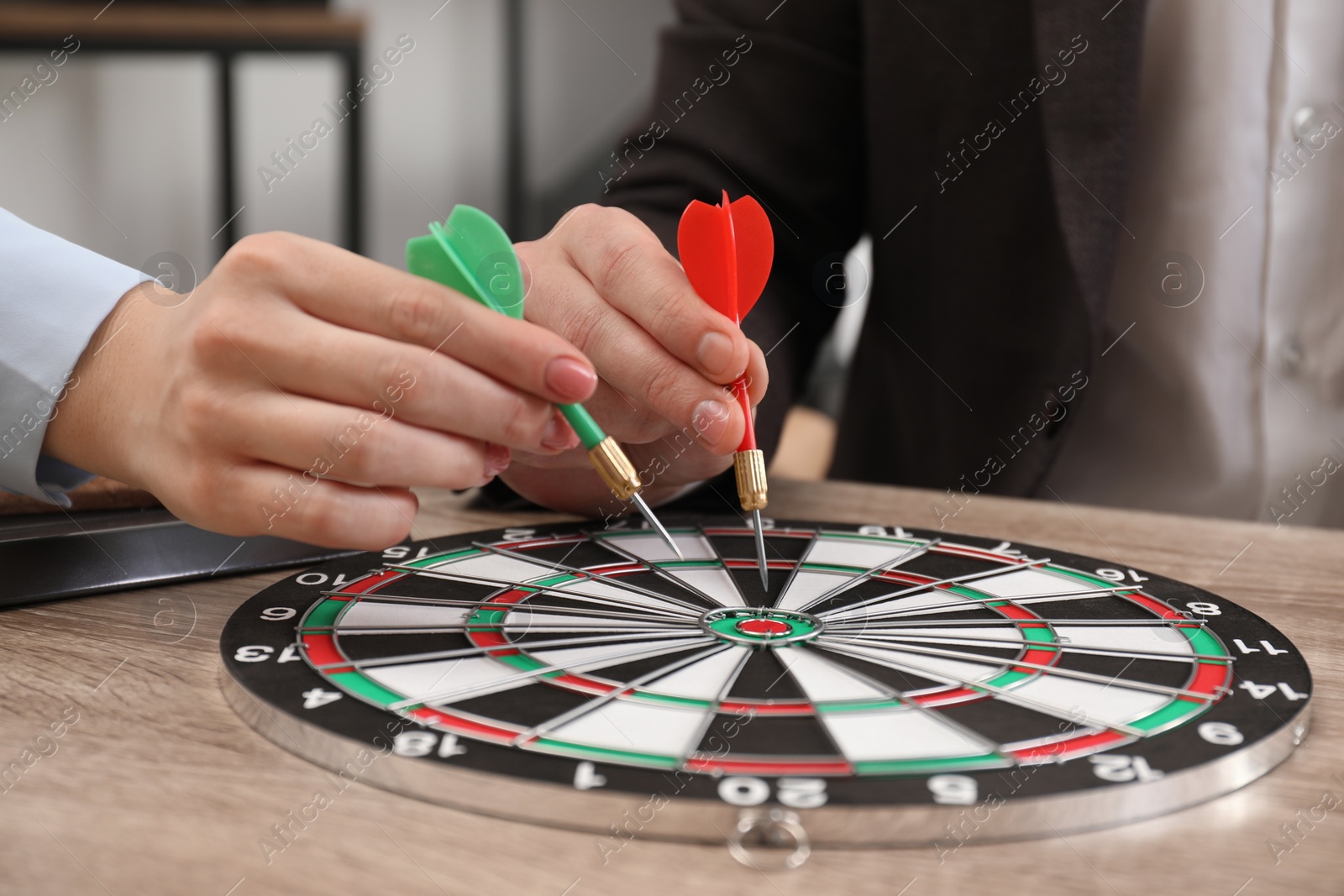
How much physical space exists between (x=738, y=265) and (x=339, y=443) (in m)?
0.29

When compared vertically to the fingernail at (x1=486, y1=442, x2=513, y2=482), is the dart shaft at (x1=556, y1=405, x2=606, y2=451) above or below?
above

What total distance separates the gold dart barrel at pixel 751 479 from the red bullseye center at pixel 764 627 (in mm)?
90

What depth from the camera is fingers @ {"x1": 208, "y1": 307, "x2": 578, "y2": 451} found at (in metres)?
0.53

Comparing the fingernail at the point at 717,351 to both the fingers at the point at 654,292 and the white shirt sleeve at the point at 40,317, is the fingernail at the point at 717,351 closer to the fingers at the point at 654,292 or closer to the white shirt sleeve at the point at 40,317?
the fingers at the point at 654,292

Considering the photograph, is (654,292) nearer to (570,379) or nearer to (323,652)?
(570,379)

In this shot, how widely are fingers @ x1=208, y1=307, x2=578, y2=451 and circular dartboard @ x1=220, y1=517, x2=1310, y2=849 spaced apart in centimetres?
12

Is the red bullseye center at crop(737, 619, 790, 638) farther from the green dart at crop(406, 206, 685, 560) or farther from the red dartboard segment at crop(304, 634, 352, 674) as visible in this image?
the red dartboard segment at crop(304, 634, 352, 674)

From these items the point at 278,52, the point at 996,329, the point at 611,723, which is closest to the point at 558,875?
the point at 611,723

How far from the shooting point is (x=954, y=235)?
53.1 inches

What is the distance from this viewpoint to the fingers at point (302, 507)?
56 centimetres

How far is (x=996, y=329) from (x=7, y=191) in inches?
144

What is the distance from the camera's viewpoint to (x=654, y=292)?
694 millimetres

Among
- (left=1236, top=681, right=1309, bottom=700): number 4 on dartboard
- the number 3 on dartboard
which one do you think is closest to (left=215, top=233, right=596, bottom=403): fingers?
the number 3 on dartboard

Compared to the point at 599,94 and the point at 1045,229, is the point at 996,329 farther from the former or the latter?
the point at 599,94
